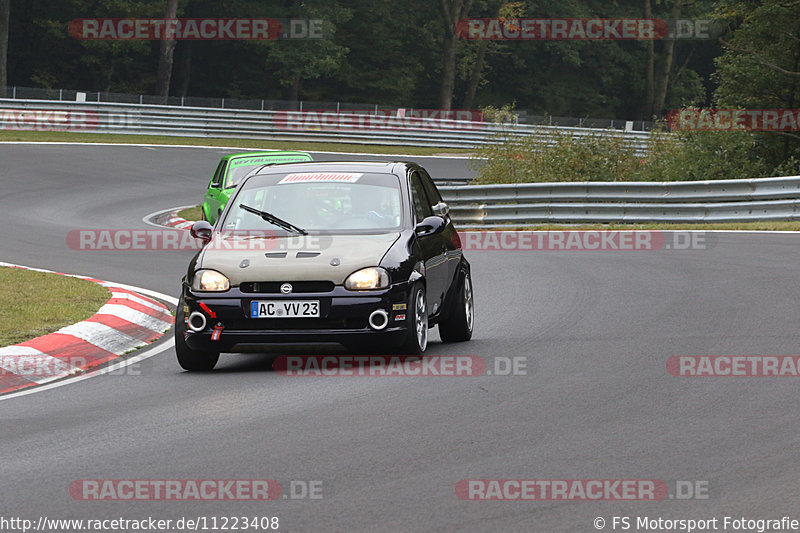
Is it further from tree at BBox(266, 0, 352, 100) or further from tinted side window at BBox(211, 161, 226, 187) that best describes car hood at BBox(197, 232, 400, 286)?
tree at BBox(266, 0, 352, 100)

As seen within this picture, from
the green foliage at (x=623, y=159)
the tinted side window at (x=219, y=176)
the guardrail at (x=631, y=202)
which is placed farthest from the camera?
the green foliage at (x=623, y=159)

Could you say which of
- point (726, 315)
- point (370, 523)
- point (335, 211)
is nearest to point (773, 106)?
point (726, 315)

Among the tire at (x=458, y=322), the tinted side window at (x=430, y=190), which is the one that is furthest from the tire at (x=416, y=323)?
the tinted side window at (x=430, y=190)

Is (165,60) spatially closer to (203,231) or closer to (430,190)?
(430,190)

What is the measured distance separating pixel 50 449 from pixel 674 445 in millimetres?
3299

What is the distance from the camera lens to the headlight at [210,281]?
30.5 ft

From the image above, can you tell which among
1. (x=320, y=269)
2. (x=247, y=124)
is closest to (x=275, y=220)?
(x=320, y=269)

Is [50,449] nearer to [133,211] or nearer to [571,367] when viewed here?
[571,367]

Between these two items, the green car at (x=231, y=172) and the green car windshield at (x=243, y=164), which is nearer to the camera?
the green car at (x=231, y=172)

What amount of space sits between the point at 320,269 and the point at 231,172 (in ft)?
38.4

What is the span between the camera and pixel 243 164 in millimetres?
20984

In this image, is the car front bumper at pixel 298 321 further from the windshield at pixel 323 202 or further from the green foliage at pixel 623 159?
the green foliage at pixel 623 159

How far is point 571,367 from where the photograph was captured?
927cm

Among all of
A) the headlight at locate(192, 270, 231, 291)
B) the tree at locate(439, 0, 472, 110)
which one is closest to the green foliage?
the headlight at locate(192, 270, 231, 291)
